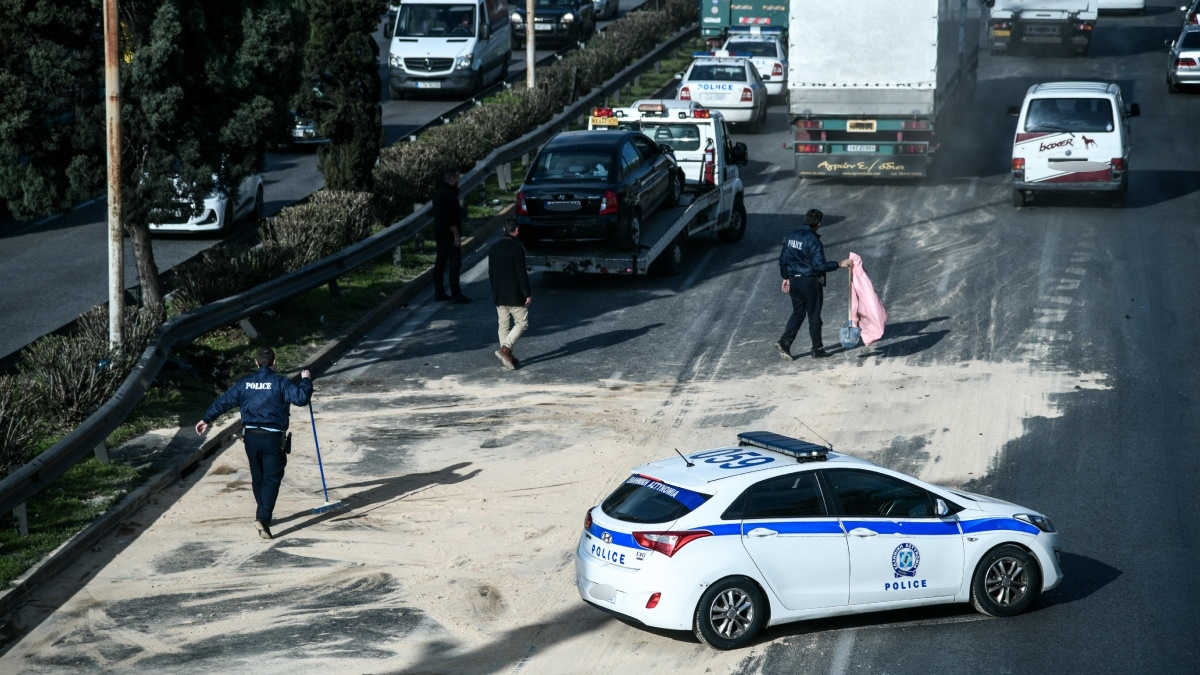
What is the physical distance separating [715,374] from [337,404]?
167 inches

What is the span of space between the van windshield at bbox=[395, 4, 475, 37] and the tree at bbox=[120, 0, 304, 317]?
2012cm

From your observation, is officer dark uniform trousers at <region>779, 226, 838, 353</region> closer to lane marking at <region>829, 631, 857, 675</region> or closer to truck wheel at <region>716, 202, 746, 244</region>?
truck wheel at <region>716, 202, 746, 244</region>

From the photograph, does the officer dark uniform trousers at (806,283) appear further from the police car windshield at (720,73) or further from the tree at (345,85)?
the police car windshield at (720,73)

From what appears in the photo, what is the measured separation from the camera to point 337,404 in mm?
14945

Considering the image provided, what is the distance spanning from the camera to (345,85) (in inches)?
861

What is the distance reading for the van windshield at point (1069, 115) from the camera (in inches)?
932

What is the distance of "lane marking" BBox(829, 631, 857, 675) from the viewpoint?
890 centimetres

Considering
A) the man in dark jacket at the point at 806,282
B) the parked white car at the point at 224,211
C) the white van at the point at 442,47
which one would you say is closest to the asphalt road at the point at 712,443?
the man in dark jacket at the point at 806,282

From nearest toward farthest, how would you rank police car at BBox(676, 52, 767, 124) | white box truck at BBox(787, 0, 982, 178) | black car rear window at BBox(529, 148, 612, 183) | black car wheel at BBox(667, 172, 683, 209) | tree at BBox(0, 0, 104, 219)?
tree at BBox(0, 0, 104, 219), black car rear window at BBox(529, 148, 612, 183), black car wheel at BBox(667, 172, 683, 209), white box truck at BBox(787, 0, 982, 178), police car at BBox(676, 52, 767, 124)

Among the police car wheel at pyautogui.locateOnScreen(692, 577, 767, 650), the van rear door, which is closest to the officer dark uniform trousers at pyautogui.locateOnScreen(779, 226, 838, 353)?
the police car wheel at pyautogui.locateOnScreen(692, 577, 767, 650)

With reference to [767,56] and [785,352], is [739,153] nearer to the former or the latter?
[785,352]

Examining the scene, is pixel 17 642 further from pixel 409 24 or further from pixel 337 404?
pixel 409 24

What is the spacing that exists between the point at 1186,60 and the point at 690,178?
1904cm

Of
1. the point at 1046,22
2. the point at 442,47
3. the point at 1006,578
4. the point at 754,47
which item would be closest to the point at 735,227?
the point at 1006,578
